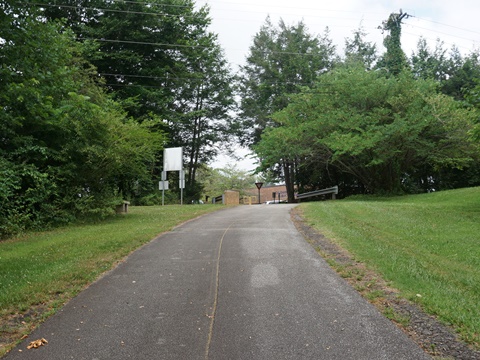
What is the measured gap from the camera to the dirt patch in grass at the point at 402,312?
3.80m

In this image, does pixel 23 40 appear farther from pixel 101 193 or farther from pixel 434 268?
pixel 434 268

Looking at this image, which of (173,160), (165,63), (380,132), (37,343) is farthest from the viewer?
(165,63)

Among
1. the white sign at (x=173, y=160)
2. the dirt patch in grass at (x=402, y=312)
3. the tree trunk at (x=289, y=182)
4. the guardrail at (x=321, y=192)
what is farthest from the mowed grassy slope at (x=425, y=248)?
the tree trunk at (x=289, y=182)

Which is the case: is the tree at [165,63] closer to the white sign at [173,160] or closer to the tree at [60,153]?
the white sign at [173,160]

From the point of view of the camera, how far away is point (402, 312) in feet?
15.5

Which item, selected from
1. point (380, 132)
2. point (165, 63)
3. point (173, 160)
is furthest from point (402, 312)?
point (165, 63)

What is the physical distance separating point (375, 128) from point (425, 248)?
44.9ft

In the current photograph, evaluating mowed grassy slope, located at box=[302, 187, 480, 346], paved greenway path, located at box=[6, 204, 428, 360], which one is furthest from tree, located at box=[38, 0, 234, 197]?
paved greenway path, located at box=[6, 204, 428, 360]

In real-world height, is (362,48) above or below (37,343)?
above

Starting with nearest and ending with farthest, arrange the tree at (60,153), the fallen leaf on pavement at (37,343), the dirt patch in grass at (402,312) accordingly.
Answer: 1. the dirt patch in grass at (402,312)
2. the fallen leaf on pavement at (37,343)
3. the tree at (60,153)

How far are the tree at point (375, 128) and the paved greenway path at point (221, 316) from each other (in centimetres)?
1514

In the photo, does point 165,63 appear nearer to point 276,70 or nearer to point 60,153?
point 276,70

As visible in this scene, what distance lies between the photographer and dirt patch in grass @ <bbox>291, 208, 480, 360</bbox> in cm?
380

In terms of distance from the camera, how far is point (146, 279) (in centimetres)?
641
